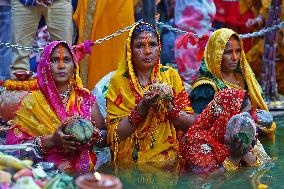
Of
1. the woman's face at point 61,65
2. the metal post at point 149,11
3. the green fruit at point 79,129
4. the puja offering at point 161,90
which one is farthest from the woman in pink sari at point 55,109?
the metal post at point 149,11

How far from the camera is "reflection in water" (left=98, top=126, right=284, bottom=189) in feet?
15.5

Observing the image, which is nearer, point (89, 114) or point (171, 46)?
point (89, 114)

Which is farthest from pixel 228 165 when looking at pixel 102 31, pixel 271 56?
pixel 271 56

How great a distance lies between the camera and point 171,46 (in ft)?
31.4

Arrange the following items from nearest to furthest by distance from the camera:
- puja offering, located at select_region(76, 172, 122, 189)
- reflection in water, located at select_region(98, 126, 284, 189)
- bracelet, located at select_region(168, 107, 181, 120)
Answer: puja offering, located at select_region(76, 172, 122, 189), reflection in water, located at select_region(98, 126, 284, 189), bracelet, located at select_region(168, 107, 181, 120)

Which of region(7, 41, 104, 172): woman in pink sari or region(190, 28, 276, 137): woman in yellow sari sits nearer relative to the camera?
region(7, 41, 104, 172): woman in pink sari

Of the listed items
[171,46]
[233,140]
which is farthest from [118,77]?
[171,46]

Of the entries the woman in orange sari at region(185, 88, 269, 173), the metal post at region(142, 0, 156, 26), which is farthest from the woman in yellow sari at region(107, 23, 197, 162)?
the metal post at region(142, 0, 156, 26)

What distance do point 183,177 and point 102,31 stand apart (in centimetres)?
260

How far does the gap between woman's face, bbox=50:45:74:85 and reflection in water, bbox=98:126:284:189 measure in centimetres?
74

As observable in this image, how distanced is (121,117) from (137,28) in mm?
707

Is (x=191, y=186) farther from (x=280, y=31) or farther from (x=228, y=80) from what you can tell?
(x=280, y=31)

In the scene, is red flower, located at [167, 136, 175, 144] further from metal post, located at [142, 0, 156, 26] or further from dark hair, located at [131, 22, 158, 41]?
metal post, located at [142, 0, 156, 26]

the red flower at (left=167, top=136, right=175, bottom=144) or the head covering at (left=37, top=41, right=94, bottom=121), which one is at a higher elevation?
the head covering at (left=37, top=41, right=94, bottom=121)
